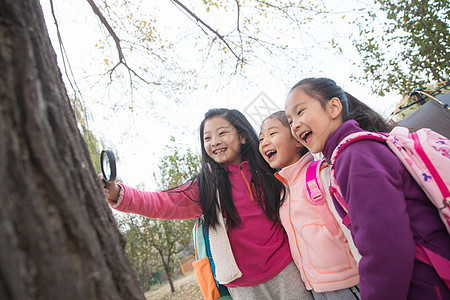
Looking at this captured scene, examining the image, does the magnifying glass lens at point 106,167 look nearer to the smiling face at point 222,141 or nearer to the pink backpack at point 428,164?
the smiling face at point 222,141

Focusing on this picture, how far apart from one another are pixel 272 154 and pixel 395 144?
90 centimetres

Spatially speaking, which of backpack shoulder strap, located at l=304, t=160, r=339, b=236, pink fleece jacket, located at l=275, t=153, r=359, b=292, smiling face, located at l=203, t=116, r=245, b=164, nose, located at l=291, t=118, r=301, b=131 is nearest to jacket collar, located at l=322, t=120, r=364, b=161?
nose, located at l=291, t=118, r=301, b=131

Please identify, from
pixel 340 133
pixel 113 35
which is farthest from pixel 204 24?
pixel 340 133

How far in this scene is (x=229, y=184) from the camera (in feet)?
6.62

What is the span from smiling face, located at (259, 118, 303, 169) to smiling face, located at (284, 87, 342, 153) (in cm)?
34

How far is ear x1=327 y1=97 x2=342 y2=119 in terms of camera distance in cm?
141

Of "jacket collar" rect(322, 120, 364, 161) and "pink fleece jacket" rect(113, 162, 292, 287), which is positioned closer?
"jacket collar" rect(322, 120, 364, 161)

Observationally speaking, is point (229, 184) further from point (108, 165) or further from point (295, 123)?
point (108, 165)

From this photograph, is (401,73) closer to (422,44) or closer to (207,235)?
(422,44)

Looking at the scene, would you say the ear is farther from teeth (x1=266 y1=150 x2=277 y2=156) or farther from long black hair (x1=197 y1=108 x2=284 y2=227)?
long black hair (x1=197 y1=108 x2=284 y2=227)

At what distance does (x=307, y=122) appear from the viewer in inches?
54.9

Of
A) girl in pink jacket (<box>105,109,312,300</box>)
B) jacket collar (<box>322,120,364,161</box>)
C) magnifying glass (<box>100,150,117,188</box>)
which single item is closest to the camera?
jacket collar (<box>322,120,364,161</box>)

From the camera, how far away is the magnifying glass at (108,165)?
52.9 inches

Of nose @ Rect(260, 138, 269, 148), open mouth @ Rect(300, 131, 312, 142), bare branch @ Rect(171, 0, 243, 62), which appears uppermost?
bare branch @ Rect(171, 0, 243, 62)
